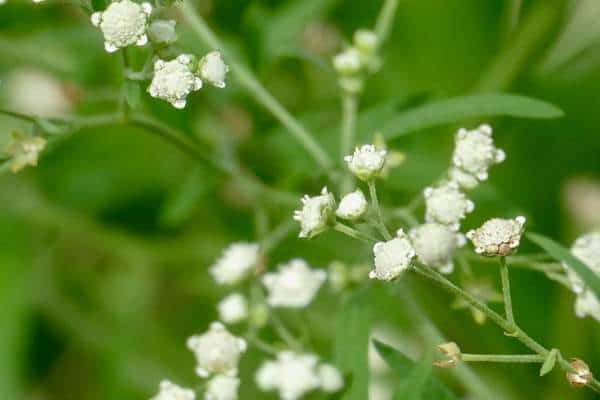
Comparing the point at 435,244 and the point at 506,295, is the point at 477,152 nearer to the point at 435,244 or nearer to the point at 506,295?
the point at 435,244

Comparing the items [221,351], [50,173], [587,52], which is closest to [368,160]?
[221,351]

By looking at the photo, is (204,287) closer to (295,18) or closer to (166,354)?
(166,354)

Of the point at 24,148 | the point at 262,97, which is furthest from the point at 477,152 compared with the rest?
the point at 24,148

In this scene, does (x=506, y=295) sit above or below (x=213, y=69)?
below

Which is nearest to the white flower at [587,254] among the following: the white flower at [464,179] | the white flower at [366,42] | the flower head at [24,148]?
the white flower at [464,179]

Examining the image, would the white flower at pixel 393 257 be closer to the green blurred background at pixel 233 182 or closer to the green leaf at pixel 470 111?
the green leaf at pixel 470 111

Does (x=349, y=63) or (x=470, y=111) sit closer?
(x=470, y=111)
